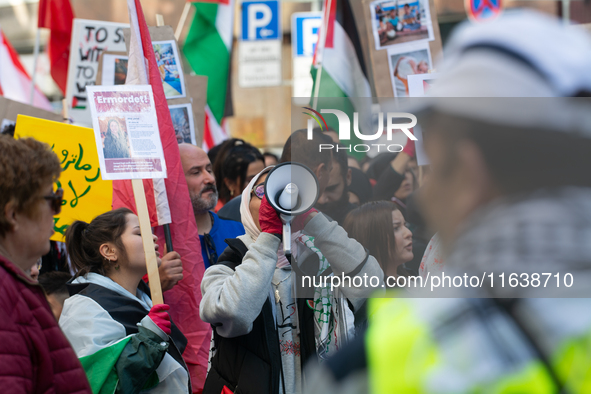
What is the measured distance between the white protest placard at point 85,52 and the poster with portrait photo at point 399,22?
205 centimetres

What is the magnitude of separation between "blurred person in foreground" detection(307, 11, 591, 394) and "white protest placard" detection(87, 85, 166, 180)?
2.19 metres

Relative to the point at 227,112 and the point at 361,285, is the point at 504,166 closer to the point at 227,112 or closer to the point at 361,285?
the point at 361,285

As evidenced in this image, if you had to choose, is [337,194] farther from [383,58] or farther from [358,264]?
[383,58]

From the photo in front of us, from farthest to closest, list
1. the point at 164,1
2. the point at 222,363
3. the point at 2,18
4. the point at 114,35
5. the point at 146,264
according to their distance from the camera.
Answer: the point at 2,18 → the point at 164,1 → the point at 114,35 → the point at 146,264 → the point at 222,363

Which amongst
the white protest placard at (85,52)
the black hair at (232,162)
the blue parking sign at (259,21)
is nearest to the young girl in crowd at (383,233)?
the black hair at (232,162)

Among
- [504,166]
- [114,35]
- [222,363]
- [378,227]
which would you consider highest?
[114,35]

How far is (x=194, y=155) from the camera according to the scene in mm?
3461

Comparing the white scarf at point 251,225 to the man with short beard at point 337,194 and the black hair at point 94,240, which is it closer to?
the man with short beard at point 337,194

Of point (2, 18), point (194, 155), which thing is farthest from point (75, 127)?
point (2, 18)

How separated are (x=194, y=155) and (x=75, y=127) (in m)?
0.70

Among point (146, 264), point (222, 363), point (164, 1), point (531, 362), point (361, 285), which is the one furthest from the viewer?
point (164, 1)

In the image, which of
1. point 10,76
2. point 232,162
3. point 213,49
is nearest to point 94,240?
point 232,162

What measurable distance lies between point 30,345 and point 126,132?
4.84ft

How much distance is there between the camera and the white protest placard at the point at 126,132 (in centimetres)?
266
